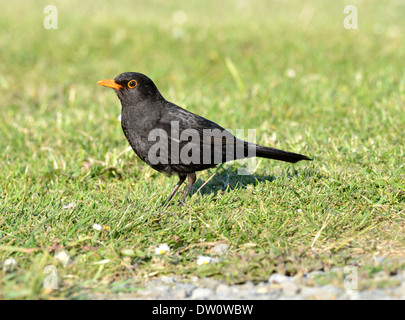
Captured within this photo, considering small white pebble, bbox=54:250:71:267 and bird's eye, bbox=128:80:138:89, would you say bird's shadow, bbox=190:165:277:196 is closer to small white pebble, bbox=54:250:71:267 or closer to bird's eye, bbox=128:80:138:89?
bird's eye, bbox=128:80:138:89

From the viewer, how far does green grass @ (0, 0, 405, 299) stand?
3.74 m

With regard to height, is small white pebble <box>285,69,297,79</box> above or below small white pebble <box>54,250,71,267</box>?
above

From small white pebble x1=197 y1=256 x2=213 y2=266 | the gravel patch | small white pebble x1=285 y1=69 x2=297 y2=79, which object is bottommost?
the gravel patch

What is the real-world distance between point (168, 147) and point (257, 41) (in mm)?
6239

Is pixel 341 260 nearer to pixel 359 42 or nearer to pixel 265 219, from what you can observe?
pixel 265 219

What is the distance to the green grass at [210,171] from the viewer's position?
3736 millimetres

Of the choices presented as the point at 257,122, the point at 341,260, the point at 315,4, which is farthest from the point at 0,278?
the point at 315,4

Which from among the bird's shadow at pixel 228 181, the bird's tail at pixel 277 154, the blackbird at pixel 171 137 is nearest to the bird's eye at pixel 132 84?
the blackbird at pixel 171 137

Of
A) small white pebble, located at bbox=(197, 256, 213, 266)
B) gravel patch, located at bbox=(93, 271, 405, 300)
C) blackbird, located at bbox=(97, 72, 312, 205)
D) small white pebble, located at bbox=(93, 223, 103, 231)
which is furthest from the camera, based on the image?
blackbird, located at bbox=(97, 72, 312, 205)

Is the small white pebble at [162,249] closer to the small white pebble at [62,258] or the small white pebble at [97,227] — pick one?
the small white pebble at [97,227]

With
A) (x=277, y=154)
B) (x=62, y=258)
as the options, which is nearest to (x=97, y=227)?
(x=62, y=258)

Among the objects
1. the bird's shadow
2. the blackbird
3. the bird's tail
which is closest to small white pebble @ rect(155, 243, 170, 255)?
the blackbird

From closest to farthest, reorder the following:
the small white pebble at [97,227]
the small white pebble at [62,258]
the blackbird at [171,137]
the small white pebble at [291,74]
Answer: the small white pebble at [62,258], the small white pebble at [97,227], the blackbird at [171,137], the small white pebble at [291,74]

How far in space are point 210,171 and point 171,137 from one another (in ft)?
3.58
